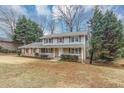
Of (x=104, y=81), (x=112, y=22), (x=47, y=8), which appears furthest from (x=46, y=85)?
(x=47, y=8)

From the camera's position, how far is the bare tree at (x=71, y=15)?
72.6ft

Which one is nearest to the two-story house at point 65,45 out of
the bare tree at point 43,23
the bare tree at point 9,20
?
the bare tree at point 43,23

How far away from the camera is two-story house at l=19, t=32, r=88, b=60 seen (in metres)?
17.2

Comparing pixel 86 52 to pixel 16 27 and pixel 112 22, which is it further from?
pixel 16 27

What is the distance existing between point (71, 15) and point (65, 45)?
7.38 metres

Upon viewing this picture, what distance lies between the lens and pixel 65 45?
1833cm

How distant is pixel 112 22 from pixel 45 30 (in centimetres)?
1299

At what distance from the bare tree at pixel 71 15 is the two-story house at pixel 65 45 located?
412 cm

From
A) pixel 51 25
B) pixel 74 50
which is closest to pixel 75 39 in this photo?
pixel 74 50

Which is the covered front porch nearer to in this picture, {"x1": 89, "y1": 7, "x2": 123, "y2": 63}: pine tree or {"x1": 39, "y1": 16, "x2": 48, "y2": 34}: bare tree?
{"x1": 89, "y1": 7, "x2": 123, "y2": 63}: pine tree

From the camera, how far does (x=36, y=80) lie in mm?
8008

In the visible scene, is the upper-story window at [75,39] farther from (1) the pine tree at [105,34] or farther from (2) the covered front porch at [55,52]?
(1) the pine tree at [105,34]

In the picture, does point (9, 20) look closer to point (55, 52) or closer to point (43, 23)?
point (43, 23)

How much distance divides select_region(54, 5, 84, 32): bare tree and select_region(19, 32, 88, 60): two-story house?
162 inches
